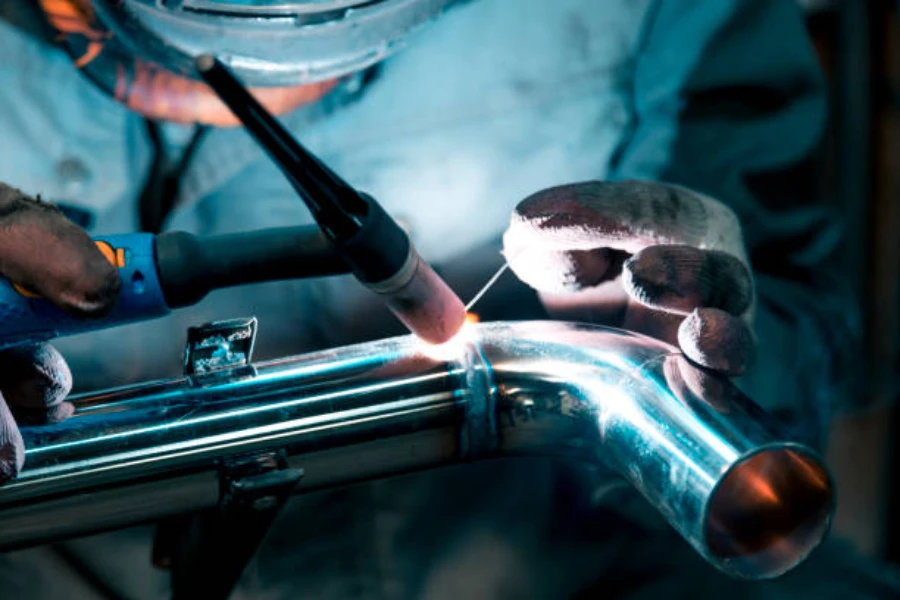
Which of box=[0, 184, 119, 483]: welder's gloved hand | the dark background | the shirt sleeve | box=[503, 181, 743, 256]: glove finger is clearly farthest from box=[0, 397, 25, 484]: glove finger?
the dark background

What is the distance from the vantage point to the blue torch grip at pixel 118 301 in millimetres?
399

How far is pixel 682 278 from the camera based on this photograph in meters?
0.50

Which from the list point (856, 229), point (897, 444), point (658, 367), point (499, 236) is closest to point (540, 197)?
point (658, 367)

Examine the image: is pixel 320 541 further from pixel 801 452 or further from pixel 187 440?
pixel 801 452

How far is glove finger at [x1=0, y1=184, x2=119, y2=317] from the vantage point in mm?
383

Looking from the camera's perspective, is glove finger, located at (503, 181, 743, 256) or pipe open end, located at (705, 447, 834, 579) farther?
glove finger, located at (503, 181, 743, 256)

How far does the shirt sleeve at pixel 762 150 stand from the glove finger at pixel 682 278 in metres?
0.33

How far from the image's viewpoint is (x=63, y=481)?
401 mm

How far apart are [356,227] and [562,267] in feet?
0.81

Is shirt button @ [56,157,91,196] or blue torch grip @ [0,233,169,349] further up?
blue torch grip @ [0,233,169,349]

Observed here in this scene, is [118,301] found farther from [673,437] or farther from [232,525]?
[673,437]

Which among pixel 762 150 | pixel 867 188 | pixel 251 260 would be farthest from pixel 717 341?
pixel 867 188

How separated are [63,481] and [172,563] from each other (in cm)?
18

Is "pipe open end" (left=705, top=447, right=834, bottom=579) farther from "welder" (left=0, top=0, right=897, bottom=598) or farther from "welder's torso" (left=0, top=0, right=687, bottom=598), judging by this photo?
"welder's torso" (left=0, top=0, right=687, bottom=598)
